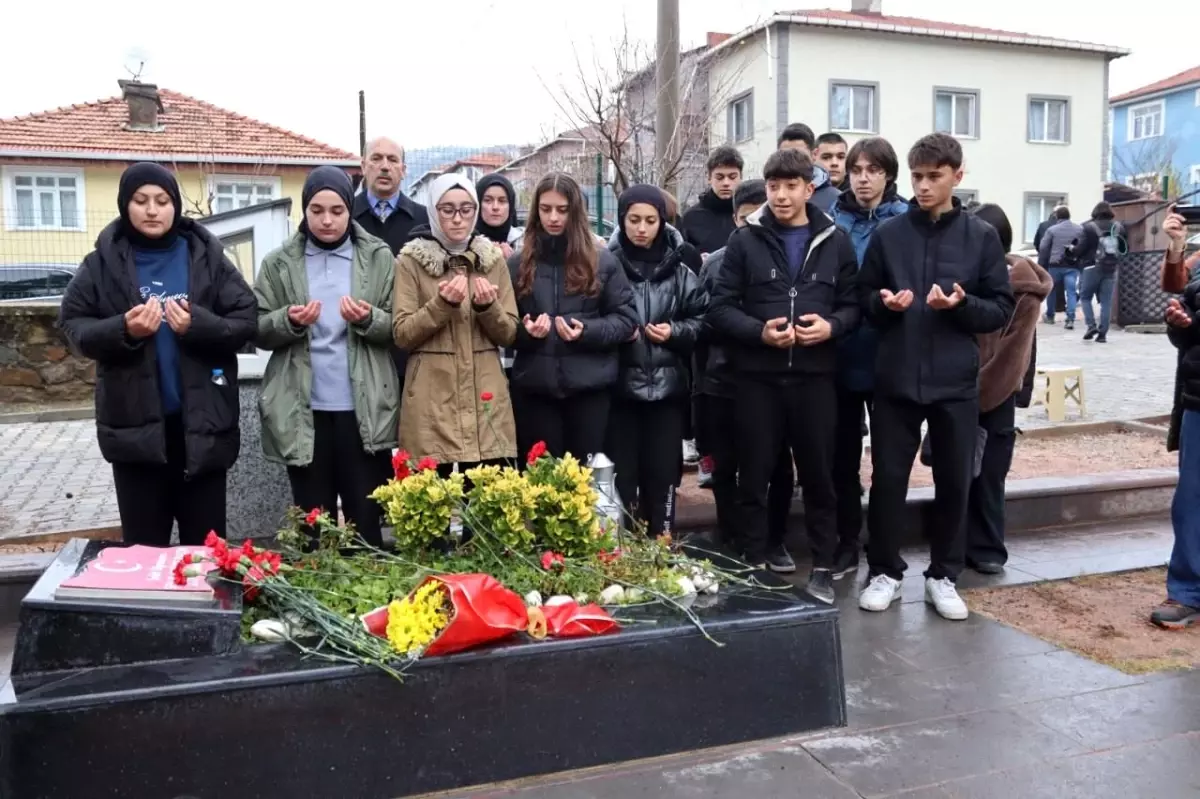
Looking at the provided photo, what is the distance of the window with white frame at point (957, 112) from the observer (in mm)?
31234

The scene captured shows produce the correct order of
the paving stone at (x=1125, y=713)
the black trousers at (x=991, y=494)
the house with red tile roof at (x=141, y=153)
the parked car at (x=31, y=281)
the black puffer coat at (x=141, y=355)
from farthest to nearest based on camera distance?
the house with red tile roof at (x=141, y=153)
the parked car at (x=31, y=281)
the black trousers at (x=991, y=494)
the black puffer coat at (x=141, y=355)
the paving stone at (x=1125, y=713)

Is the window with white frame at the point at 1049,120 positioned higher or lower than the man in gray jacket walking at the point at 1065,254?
higher

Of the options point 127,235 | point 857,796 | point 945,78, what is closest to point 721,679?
point 857,796

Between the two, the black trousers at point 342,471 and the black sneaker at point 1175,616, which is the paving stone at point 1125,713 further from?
the black trousers at point 342,471

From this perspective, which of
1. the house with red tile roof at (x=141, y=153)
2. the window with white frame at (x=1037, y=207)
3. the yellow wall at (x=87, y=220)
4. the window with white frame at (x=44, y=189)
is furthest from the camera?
the window with white frame at (x=1037, y=207)

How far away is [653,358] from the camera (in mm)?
4984

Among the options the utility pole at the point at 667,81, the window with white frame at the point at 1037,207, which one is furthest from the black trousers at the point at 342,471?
the window with white frame at the point at 1037,207

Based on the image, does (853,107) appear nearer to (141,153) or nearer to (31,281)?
(141,153)

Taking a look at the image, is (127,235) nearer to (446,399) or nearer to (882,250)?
(446,399)

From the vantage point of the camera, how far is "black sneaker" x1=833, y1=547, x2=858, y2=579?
5.38m

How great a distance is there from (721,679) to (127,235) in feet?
9.60

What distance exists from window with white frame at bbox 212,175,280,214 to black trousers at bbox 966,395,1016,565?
23.4m

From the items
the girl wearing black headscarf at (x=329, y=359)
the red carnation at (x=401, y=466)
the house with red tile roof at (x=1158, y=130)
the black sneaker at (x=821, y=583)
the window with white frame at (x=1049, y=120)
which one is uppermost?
the house with red tile roof at (x=1158, y=130)

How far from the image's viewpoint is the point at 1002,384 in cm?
522
